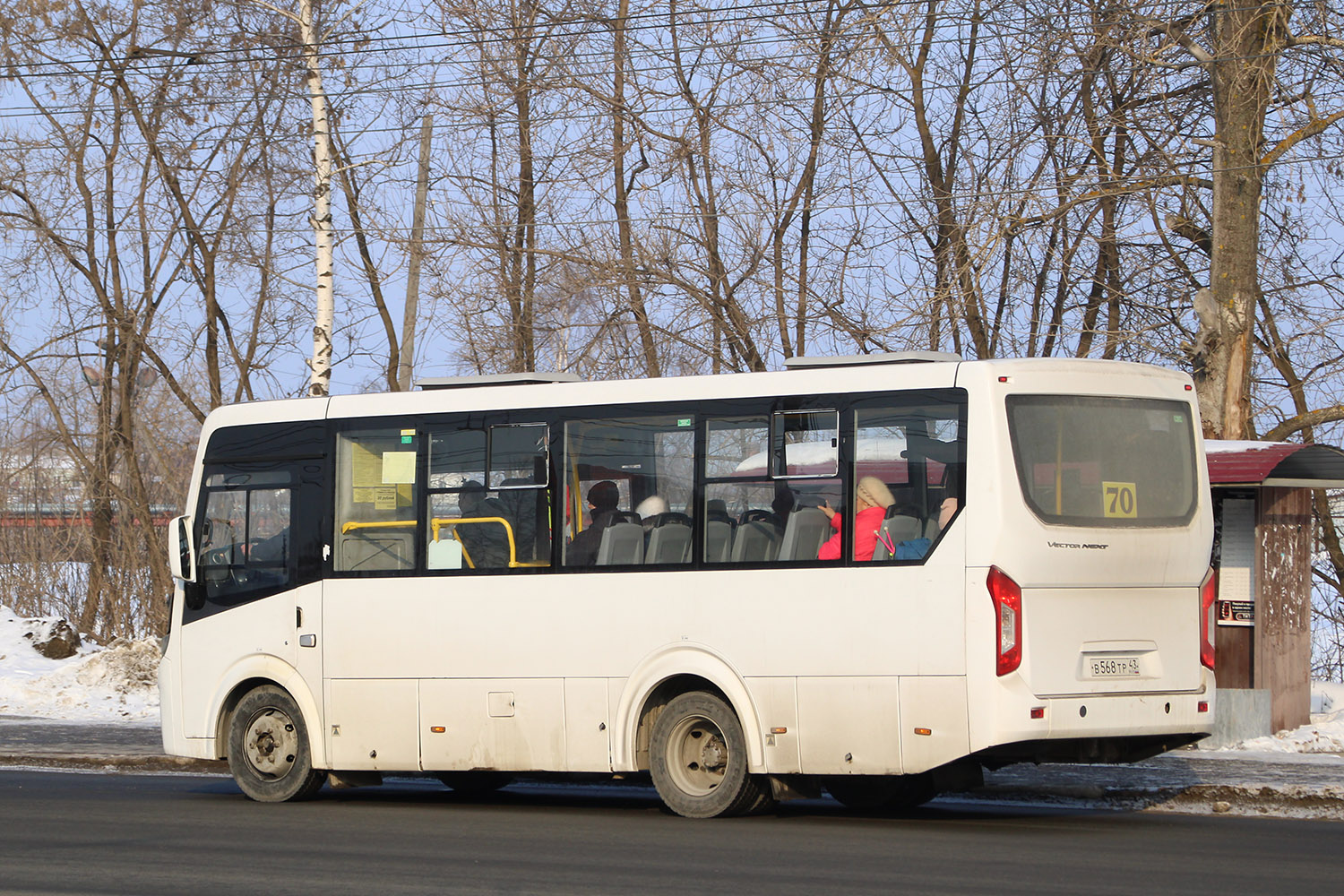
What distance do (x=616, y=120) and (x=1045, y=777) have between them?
13100 millimetres

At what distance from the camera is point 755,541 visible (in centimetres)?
1086

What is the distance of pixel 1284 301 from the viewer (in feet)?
72.5

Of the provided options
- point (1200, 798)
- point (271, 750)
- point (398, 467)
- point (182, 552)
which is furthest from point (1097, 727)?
point (182, 552)

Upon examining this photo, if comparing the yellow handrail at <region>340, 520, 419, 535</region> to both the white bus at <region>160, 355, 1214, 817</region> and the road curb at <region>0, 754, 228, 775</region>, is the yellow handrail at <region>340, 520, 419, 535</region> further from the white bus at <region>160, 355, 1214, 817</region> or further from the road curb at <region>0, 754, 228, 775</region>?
the road curb at <region>0, 754, 228, 775</region>

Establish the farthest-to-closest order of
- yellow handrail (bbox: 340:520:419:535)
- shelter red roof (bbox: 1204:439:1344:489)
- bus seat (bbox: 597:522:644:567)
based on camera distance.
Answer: shelter red roof (bbox: 1204:439:1344:489) < yellow handrail (bbox: 340:520:419:535) < bus seat (bbox: 597:522:644:567)

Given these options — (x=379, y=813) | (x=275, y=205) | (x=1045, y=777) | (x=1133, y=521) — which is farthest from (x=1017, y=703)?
(x=275, y=205)

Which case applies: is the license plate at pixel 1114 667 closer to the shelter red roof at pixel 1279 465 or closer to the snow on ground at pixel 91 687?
the shelter red roof at pixel 1279 465

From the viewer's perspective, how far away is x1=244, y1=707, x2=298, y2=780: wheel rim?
12664mm

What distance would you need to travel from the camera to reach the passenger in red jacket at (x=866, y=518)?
10.4 metres

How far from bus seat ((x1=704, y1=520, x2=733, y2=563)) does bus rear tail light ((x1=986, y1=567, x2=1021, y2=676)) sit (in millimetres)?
1885

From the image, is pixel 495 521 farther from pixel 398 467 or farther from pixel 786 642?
pixel 786 642

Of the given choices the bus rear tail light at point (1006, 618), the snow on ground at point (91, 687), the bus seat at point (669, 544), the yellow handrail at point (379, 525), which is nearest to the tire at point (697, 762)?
the bus seat at point (669, 544)

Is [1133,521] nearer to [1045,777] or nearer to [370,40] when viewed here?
[1045,777]

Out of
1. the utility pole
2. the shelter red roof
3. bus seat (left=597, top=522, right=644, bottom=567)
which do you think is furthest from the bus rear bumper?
the utility pole
